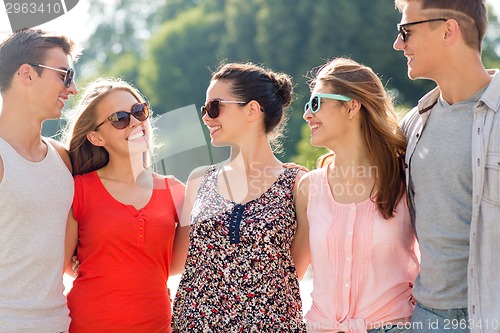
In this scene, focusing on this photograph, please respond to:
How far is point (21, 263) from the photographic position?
4227 millimetres

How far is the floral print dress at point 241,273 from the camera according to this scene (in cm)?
458

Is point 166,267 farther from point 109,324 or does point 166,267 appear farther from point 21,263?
point 21,263

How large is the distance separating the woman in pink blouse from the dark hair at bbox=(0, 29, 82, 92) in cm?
162

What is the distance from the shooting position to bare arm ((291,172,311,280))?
476 centimetres

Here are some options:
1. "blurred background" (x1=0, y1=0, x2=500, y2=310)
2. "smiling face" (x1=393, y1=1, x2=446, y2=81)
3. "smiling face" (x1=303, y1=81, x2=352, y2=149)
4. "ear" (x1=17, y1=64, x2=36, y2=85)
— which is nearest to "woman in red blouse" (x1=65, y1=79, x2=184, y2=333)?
"ear" (x1=17, y1=64, x2=36, y2=85)

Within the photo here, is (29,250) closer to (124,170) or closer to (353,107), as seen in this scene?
(124,170)

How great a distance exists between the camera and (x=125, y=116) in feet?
Answer: 16.6

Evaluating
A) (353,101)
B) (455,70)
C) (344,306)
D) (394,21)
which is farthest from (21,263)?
(394,21)

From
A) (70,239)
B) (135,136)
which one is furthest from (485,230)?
(70,239)

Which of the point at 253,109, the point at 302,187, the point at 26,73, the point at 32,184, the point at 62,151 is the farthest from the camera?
the point at 253,109

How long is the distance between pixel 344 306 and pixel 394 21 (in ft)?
118

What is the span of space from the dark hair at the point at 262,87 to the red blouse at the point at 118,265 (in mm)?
956

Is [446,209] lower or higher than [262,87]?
lower

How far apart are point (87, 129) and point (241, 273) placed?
141 cm
